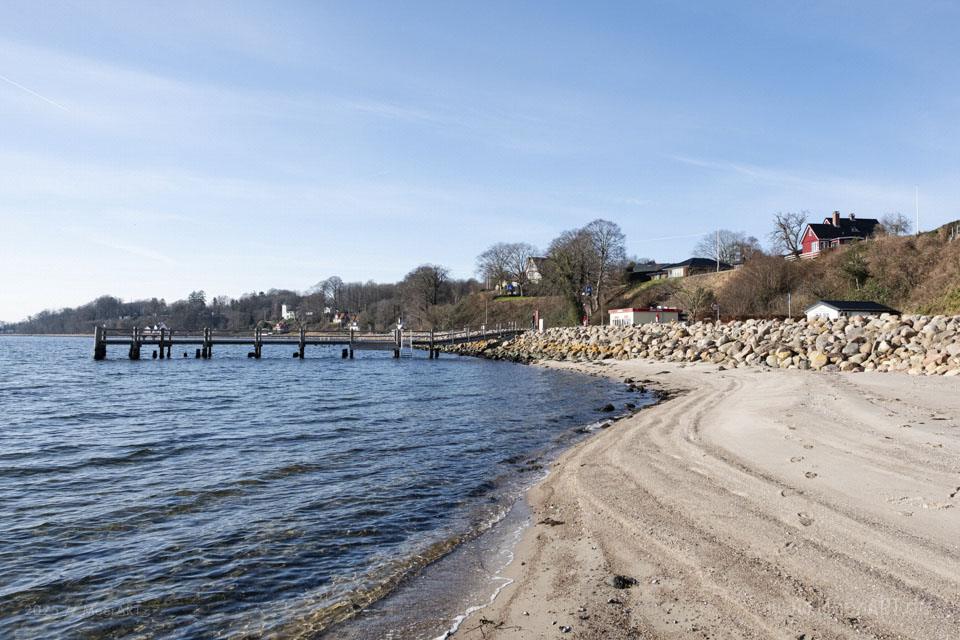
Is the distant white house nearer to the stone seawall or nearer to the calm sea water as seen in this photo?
the stone seawall

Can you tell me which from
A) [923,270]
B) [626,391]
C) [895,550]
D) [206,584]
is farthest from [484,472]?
[923,270]

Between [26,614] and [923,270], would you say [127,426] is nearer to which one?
[26,614]

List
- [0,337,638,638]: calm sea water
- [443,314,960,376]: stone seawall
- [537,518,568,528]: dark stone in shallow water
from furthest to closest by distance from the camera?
1. [443,314,960,376]: stone seawall
2. [537,518,568,528]: dark stone in shallow water
3. [0,337,638,638]: calm sea water

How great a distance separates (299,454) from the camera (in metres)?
11.4

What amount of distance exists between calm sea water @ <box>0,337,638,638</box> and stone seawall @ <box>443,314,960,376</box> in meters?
11.2

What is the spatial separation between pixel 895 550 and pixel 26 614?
7.58m

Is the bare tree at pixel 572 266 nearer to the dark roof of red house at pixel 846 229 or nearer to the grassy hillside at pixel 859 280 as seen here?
the grassy hillside at pixel 859 280

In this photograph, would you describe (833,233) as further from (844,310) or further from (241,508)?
(241,508)

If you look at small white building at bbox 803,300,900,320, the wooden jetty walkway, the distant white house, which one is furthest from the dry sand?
the distant white house

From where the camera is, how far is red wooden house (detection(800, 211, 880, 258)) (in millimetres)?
60034

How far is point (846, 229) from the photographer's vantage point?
6241 cm

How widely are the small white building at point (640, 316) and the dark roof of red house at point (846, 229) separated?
23766 millimetres

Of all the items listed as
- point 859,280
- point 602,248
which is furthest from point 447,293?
point 859,280

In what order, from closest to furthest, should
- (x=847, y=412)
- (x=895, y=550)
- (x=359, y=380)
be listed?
(x=895, y=550) → (x=847, y=412) → (x=359, y=380)
